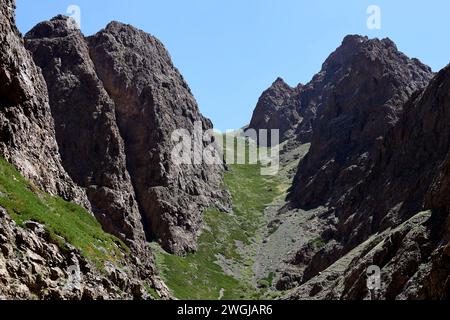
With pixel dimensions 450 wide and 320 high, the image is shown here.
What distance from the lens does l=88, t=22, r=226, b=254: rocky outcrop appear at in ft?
477

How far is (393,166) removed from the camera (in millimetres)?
123750

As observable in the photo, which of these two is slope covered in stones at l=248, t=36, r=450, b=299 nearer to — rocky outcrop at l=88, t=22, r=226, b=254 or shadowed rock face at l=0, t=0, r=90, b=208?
rocky outcrop at l=88, t=22, r=226, b=254

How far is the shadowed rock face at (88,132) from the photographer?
408 feet

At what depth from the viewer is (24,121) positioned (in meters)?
56.9

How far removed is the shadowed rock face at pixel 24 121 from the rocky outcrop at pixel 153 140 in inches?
3104

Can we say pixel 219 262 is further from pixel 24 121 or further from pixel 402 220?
pixel 24 121

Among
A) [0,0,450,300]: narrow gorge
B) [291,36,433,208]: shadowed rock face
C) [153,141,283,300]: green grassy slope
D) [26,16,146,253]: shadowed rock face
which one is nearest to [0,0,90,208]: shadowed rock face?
[0,0,450,300]: narrow gorge

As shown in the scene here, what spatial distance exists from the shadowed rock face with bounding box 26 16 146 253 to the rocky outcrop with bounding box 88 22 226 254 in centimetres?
901

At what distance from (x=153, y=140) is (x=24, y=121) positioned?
102m

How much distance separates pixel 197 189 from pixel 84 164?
47.2 metres

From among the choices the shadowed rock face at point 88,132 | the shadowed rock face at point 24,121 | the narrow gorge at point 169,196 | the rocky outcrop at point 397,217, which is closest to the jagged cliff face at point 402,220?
the rocky outcrop at point 397,217

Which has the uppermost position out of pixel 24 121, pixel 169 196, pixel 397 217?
pixel 24 121

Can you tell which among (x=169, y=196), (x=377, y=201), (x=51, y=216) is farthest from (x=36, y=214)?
(x=169, y=196)

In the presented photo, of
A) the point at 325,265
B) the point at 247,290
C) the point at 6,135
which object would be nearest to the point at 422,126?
the point at 325,265
